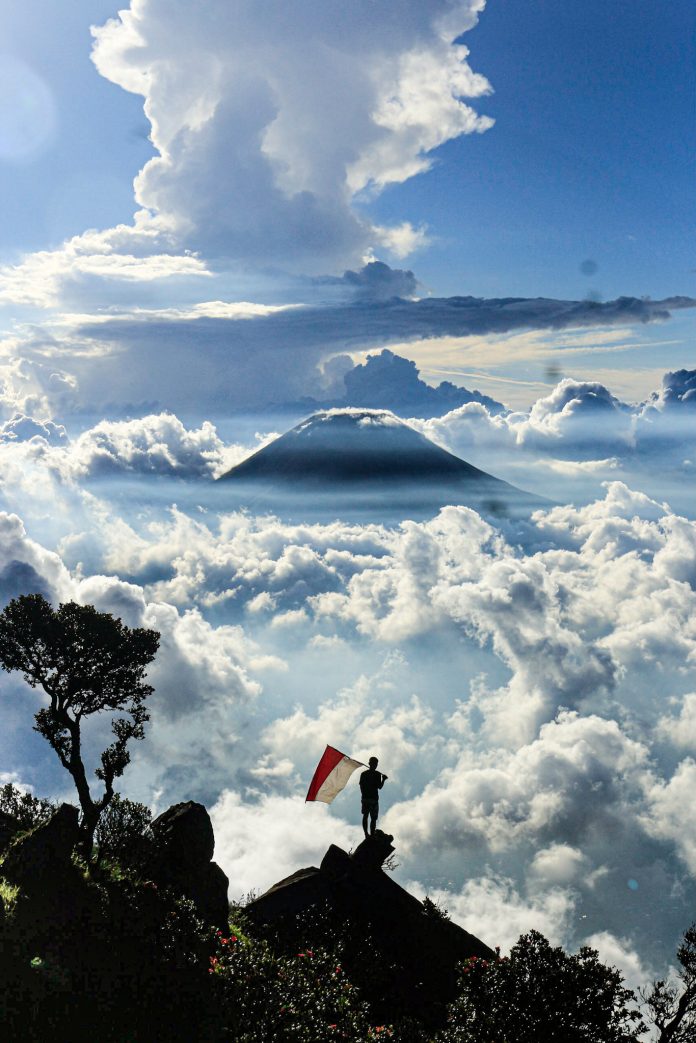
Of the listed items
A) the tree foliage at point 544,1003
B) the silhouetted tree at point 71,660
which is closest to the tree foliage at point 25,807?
the silhouetted tree at point 71,660

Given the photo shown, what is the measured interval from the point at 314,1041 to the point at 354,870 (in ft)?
38.2

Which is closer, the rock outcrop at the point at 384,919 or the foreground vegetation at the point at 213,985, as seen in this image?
the foreground vegetation at the point at 213,985

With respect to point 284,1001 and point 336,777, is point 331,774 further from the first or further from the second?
point 284,1001

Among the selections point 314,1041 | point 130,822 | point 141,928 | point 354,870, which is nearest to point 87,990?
point 141,928

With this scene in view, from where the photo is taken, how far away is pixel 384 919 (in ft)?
94.5

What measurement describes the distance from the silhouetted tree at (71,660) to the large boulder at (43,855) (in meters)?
7.65

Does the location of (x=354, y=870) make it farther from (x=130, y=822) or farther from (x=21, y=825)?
(x=21, y=825)

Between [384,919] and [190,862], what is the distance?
8893 millimetres

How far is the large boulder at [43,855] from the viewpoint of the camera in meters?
21.7

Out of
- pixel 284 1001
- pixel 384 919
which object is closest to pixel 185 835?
pixel 384 919

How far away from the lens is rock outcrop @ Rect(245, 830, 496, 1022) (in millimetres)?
26953

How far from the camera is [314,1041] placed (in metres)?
18.7

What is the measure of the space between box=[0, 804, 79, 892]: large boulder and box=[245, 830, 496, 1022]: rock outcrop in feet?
36.6

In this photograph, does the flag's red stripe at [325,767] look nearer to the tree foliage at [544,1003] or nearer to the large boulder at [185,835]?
the large boulder at [185,835]
